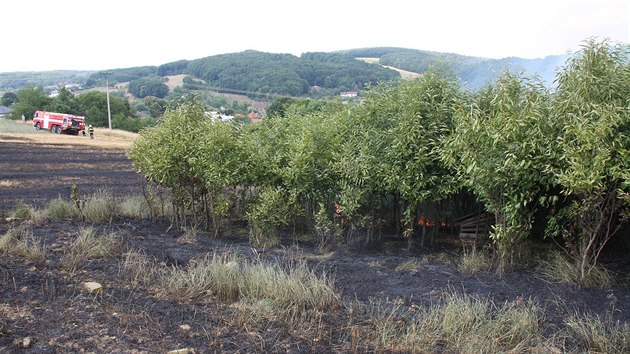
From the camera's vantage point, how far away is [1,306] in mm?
4941

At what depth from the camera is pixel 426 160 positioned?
7.44 metres

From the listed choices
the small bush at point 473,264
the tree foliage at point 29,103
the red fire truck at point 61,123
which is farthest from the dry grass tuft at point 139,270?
the tree foliage at point 29,103

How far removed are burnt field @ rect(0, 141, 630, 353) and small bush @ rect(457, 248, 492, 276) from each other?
0.16ft

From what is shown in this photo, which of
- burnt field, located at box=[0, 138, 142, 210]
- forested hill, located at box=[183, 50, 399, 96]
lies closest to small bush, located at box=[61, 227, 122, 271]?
burnt field, located at box=[0, 138, 142, 210]

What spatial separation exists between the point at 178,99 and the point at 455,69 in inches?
178

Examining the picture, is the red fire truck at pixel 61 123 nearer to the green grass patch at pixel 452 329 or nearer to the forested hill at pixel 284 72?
the forested hill at pixel 284 72

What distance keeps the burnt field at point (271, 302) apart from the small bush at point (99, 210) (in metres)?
1.09

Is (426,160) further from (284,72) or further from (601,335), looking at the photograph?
(284,72)

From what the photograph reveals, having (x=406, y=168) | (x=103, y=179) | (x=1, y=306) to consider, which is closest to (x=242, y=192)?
(x=406, y=168)

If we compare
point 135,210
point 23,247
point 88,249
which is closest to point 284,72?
point 135,210

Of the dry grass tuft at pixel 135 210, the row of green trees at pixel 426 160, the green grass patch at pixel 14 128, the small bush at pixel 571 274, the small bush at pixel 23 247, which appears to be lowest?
the green grass patch at pixel 14 128

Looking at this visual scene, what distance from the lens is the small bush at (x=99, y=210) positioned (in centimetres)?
948

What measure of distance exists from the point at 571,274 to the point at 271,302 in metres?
3.50

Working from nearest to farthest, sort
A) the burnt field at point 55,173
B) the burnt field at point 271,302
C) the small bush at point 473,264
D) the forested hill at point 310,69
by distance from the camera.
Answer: the burnt field at point 271,302 → the small bush at point 473,264 → the burnt field at point 55,173 → the forested hill at point 310,69
